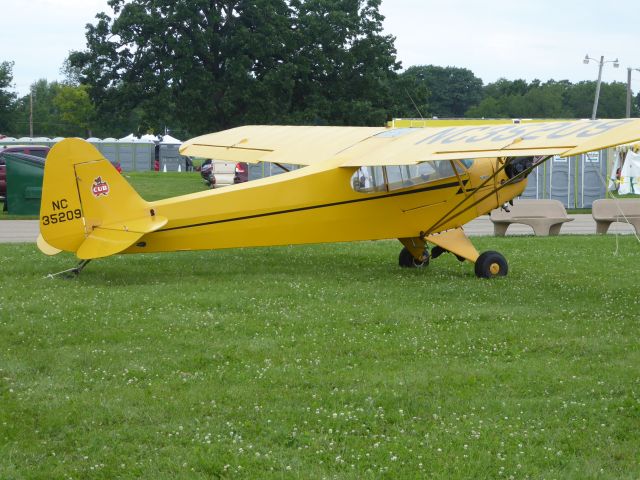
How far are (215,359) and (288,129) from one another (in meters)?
9.72

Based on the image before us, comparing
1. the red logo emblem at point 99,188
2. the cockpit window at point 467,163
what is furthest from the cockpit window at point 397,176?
the red logo emblem at point 99,188

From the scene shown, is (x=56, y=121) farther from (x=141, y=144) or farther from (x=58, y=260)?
(x=58, y=260)

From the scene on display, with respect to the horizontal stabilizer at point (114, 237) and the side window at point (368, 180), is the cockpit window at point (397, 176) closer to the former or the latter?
the side window at point (368, 180)

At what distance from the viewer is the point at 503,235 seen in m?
19.7

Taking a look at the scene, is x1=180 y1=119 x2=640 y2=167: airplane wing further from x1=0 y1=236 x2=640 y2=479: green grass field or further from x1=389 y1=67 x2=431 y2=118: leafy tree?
x1=389 y1=67 x2=431 y2=118: leafy tree

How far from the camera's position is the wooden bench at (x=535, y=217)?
1959cm

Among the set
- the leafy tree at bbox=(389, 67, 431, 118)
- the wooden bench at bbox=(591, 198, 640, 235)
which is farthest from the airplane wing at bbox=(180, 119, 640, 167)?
the leafy tree at bbox=(389, 67, 431, 118)

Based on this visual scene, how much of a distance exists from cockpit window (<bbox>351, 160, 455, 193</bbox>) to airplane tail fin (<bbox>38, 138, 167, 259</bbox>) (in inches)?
121

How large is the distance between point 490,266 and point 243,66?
3122 cm

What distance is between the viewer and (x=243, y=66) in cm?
4206

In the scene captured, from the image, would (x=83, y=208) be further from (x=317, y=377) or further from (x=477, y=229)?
(x=477, y=229)

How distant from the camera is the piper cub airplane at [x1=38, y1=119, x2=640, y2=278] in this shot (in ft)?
37.3

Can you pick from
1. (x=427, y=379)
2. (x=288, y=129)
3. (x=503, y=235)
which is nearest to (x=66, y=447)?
(x=427, y=379)

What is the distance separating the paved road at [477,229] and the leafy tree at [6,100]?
188ft
